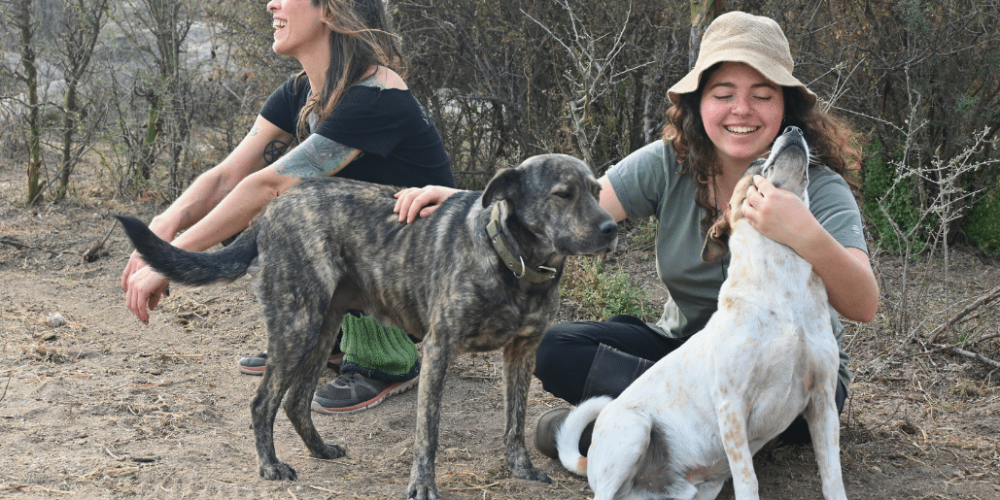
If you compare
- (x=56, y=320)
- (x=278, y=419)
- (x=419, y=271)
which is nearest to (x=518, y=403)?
(x=419, y=271)

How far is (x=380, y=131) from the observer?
4.00 meters

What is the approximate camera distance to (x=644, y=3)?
6.85 meters

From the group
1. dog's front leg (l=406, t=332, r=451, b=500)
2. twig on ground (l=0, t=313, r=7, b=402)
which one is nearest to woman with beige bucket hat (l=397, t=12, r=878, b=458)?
dog's front leg (l=406, t=332, r=451, b=500)

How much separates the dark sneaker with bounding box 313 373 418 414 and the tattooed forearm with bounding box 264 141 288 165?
1.29 m

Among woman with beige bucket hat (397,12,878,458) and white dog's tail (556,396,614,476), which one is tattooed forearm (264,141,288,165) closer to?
woman with beige bucket hat (397,12,878,458)

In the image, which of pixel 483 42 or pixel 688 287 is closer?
pixel 688 287

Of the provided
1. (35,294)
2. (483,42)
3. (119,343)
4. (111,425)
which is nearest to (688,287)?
(111,425)

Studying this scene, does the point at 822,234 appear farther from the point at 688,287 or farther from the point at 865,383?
the point at 865,383

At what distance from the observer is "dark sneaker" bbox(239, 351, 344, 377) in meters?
4.79

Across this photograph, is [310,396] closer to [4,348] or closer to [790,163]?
[790,163]

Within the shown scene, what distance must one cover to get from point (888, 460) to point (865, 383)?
1.03m

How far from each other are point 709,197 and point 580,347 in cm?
86

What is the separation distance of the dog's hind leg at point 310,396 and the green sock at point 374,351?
772mm

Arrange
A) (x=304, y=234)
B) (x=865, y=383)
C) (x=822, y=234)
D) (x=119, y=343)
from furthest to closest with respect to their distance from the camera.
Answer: (x=119, y=343), (x=865, y=383), (x=304, y=234), (x=822, y=234)
